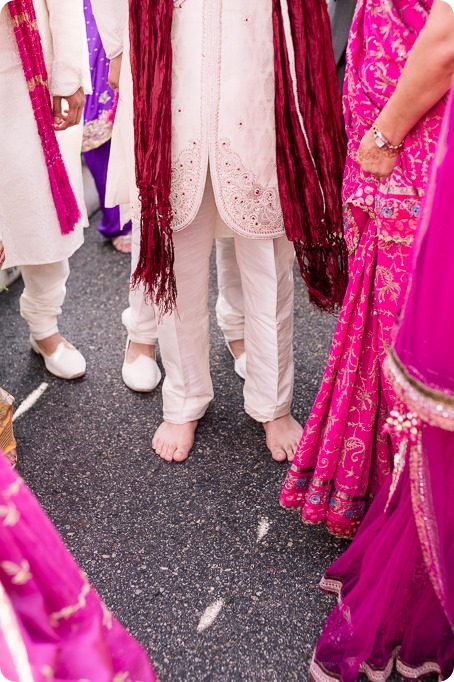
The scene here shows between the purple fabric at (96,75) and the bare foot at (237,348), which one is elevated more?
the purple fabric at (96,75)

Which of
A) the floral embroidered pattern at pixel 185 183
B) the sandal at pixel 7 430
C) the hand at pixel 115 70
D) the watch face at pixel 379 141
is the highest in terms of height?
the hand at pixel 115 70

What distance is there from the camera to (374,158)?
1.17 metres

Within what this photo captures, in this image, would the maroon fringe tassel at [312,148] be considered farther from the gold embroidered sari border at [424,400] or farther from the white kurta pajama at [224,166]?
the gold embroidered sari border at [424,400]

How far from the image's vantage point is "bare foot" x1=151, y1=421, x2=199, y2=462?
5.88ft

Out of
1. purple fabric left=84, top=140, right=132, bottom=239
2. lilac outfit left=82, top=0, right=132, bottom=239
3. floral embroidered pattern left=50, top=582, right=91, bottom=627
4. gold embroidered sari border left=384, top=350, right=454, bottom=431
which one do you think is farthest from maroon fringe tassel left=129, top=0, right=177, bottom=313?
purple fabric left=84, top=140, right=132, bottom=239

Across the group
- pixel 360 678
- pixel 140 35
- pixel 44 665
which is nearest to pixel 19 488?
pixel 44 665

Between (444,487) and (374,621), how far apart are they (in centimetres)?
30

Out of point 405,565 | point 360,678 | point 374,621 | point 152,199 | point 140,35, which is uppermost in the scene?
point 140,35

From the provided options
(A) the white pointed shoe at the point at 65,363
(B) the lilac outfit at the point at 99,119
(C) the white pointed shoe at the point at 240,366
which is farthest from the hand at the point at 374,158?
(B) the lilac outfit at the point at 99,119

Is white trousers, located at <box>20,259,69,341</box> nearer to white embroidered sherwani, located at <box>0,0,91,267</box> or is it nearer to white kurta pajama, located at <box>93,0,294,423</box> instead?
white embroidered sherwani, located at <box>0,0,91,267</box>

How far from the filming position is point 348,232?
1.35 meters

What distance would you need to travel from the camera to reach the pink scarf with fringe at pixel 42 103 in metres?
1.59

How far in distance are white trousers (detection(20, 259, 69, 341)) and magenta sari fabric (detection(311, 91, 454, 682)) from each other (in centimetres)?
116

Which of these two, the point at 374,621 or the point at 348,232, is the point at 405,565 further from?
the point at 348,232
